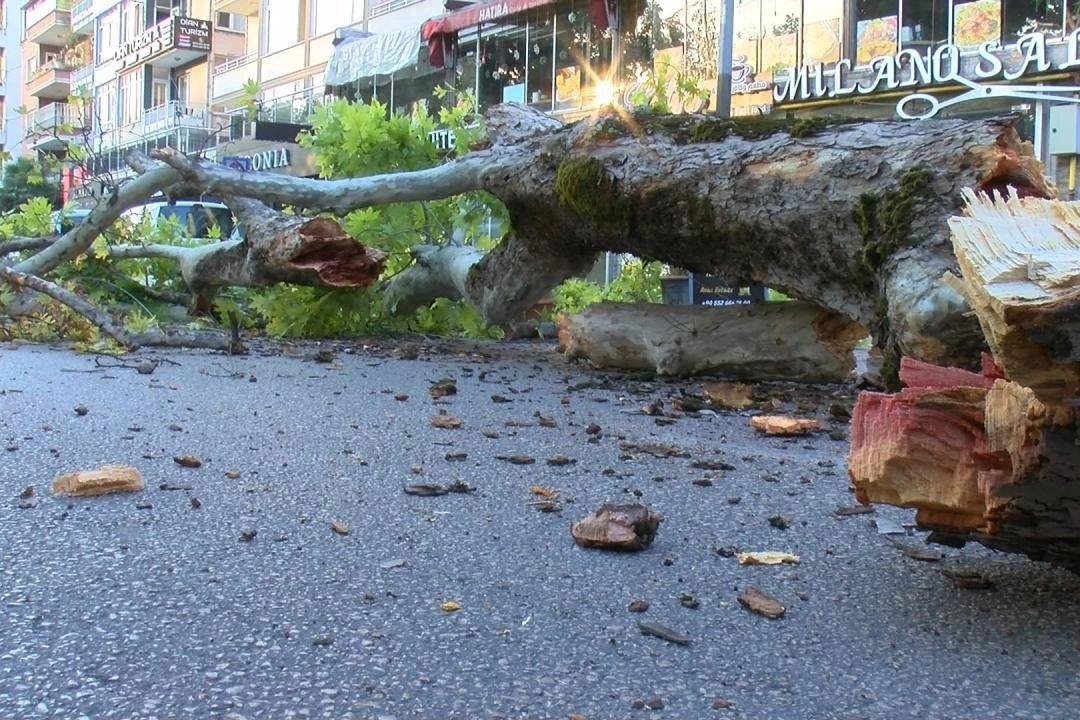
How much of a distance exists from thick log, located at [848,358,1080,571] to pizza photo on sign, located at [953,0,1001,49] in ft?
43.6

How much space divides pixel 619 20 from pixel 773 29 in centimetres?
342

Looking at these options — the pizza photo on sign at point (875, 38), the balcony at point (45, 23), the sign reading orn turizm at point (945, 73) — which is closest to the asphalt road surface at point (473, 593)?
the sign reading orn turizm at point (945, 73)

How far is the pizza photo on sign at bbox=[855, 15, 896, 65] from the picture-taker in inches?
568

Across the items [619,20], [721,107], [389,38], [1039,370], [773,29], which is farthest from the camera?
[389,38]

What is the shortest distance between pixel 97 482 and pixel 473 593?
1272 millimetres

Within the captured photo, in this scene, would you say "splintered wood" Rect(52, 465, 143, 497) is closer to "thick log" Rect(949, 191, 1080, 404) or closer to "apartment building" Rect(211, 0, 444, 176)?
"thick log" Rect(949, 191, 1080, 404)

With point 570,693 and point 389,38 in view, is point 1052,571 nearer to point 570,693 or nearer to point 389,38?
point 570,693

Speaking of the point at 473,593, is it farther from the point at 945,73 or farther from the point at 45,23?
the point at 45,23

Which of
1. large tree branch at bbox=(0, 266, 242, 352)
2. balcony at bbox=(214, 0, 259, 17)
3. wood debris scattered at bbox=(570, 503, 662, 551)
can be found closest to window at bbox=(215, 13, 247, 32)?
balcony at bbox=(214, 0, 259, 17)

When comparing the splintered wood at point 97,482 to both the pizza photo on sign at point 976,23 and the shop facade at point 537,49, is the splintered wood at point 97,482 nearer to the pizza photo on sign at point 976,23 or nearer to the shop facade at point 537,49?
the pizza photo on sign at point 976,23

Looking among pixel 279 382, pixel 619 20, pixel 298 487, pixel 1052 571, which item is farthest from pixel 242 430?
pixel 619 20

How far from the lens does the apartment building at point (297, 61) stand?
76.4ft

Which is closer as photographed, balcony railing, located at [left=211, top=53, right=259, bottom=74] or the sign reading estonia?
balcony railing, located at [left=211, top=53, right=259, bottom=74]

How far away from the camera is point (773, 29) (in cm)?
1574
